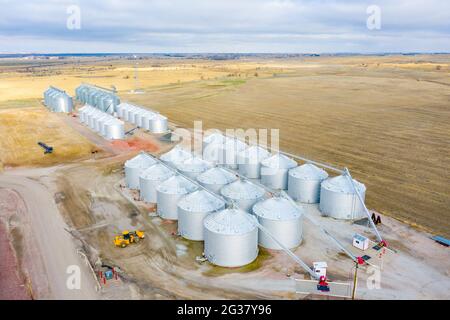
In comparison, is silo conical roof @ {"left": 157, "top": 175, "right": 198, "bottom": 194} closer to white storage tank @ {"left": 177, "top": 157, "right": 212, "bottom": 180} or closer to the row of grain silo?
white storage tank @ {"left": 177, "top": 157, "right": 212, "bottom": 180}

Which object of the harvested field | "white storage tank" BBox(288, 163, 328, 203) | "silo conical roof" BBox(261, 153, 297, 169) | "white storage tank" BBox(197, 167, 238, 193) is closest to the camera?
"white storage tank" BBox(197, 167, 238, 193)

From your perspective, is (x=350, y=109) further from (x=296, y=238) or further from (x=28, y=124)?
(x=28, y=124)

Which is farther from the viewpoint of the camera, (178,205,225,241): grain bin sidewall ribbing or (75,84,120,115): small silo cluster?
(75,84,120,115): small silo cluster

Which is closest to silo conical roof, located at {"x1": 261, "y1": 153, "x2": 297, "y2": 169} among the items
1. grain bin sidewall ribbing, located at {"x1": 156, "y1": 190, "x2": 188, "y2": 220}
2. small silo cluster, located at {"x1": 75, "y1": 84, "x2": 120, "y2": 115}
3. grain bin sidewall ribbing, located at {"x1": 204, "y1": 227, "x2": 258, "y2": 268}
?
grain bin sidewall ribbing, located at {"x1": 156, "y1": 190, "x2": 188, "y2": 220}

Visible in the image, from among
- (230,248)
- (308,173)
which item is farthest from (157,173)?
(308,173)
